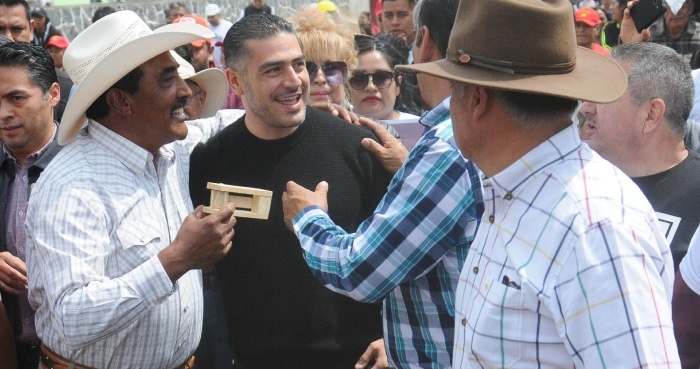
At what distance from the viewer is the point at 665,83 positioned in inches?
128

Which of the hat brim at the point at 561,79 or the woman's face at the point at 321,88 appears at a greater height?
the hat brim at the point at 561,79

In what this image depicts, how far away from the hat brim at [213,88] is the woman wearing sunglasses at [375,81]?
60.0 inches

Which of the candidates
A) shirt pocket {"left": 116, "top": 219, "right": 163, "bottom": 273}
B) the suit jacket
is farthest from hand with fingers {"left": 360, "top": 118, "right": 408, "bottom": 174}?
the suit jacket

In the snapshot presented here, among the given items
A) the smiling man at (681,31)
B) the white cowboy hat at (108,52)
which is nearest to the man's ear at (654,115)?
the white cowboy hat at (108,52)

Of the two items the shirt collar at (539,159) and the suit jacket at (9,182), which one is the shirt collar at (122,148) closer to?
the suit jacket at (9,182)

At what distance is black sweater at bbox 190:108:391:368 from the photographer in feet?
10.1

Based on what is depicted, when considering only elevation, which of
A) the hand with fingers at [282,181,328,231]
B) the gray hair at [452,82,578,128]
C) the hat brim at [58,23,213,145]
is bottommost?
the hand with fingers at [282,181,328,231]

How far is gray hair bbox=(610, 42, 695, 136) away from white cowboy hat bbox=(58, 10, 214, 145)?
6.19 ft

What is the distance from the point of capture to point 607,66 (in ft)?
6.38

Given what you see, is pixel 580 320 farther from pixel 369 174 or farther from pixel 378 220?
pixel 369 174

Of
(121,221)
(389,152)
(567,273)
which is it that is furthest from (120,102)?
(567,273)

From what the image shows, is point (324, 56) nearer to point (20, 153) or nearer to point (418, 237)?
point (20, 153)

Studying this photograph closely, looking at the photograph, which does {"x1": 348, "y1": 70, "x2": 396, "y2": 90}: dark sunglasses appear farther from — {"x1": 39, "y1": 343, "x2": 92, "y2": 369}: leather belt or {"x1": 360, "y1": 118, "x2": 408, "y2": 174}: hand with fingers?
{"x1": 39, "y1": 343, "x2": 92, "y2": 369}: leather belt

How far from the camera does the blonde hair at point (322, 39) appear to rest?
440 cm
